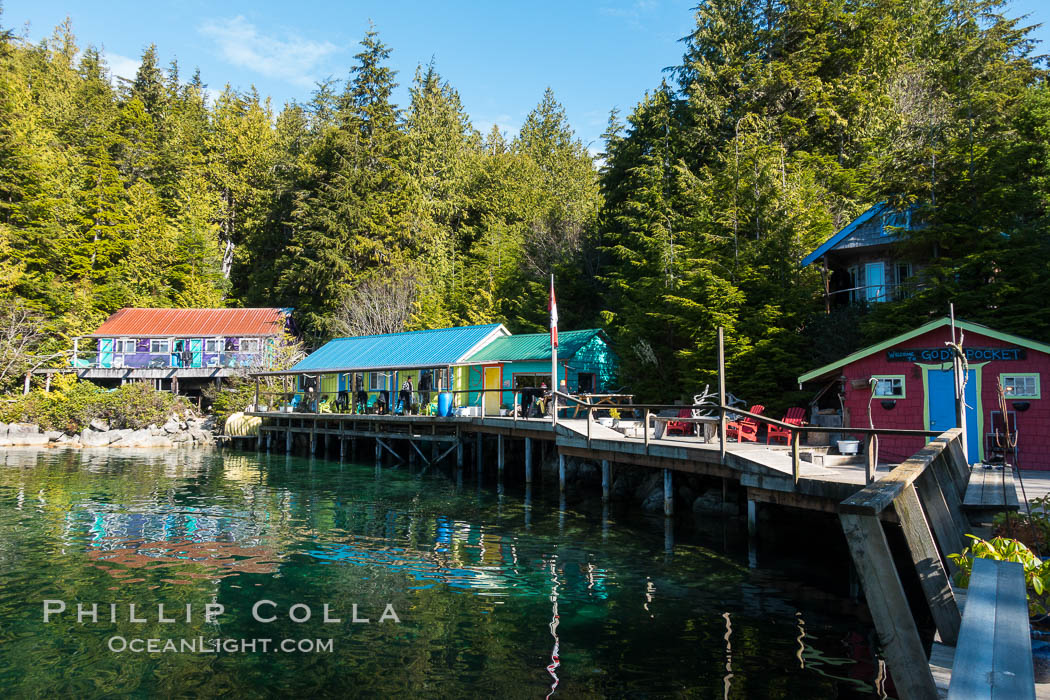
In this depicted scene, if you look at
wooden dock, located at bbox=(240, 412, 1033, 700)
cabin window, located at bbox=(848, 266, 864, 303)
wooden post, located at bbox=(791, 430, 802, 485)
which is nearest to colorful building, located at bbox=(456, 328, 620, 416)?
wooden dock, located at bbox=(240, 412, 1033, 700)

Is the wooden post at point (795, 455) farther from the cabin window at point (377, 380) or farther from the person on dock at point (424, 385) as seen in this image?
the cabin window at point (377, 380)

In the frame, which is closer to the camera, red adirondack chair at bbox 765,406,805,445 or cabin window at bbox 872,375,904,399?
cabin window at bbox 872,375,904,399

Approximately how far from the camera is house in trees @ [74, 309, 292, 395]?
44.4m

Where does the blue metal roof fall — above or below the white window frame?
above

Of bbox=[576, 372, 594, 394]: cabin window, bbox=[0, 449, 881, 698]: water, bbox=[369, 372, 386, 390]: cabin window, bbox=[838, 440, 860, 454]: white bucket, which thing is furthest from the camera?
bbox=[369, 372, 386, 390]: cabin window

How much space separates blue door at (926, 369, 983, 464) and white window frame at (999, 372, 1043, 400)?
1.74 feet

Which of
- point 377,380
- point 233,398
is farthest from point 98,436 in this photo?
point 377,380

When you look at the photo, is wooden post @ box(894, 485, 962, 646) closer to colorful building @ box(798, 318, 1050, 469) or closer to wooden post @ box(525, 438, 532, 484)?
colorful building @ box(798, 318, 1050, 469)

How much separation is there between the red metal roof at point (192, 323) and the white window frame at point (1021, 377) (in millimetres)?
42668

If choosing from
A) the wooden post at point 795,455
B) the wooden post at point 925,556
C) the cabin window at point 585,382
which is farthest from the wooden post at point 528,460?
the wooden post at point 925,556

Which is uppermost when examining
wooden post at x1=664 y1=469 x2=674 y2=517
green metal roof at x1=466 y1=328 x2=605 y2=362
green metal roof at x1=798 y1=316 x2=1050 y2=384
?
green metal roof at x1=466 y1=328 x2=605 y2=362

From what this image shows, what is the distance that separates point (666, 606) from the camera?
9898 millimetres

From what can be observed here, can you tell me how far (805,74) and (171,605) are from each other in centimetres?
3682

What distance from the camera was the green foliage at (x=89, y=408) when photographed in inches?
1412
